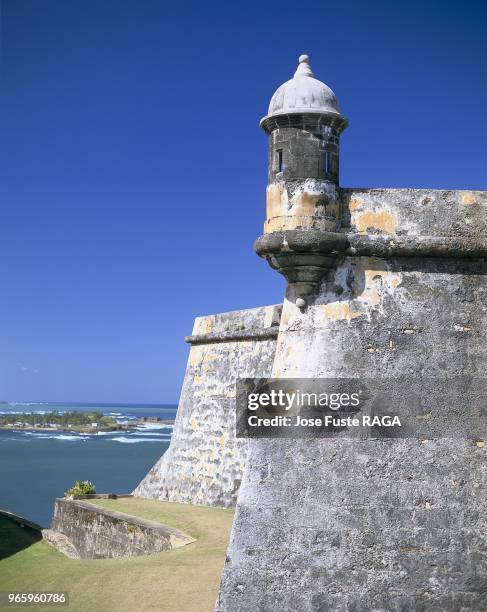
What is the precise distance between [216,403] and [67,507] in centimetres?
303

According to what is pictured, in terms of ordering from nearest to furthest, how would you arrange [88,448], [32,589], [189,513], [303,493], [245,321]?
[303,493], [32,589], [189,513], [245,321], [88,448]

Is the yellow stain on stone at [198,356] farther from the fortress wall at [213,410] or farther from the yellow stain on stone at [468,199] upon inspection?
the yellow stain on stone at [468,199]

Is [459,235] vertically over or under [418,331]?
over

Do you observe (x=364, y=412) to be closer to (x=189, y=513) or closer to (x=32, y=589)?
(x=32, y=589)

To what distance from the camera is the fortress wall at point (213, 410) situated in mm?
12305

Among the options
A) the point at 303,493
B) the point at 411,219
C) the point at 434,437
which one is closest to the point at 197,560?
the point at 303,493

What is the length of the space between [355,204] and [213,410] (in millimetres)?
7063

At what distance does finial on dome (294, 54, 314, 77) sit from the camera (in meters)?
7.09

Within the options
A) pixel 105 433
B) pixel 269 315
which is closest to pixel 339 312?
pixel 269 315

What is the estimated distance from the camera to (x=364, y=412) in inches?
260

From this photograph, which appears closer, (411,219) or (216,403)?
(411,219)

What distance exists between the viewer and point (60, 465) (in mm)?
43438


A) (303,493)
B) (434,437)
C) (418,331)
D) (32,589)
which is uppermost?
(418,331)

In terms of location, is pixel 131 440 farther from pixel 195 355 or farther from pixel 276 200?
pixel 276 200
